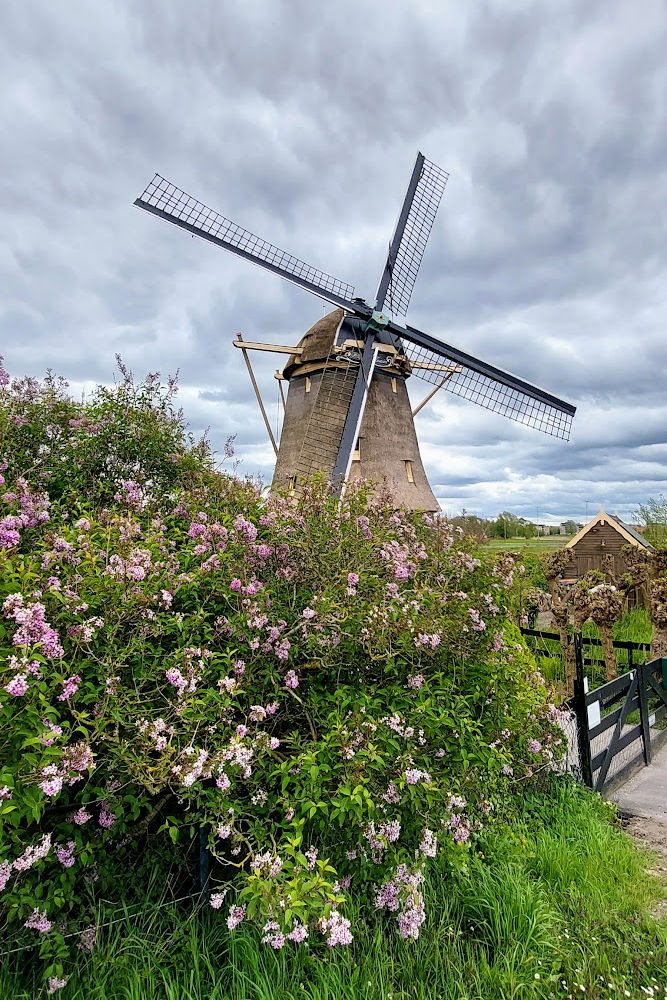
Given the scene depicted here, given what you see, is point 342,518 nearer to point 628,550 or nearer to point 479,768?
point 479,768

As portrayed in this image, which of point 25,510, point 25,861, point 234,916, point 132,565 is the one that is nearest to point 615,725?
point 234,916

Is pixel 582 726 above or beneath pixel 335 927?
beneath

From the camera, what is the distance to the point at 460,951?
3293 mm

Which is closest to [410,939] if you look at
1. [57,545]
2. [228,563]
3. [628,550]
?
[228,563]

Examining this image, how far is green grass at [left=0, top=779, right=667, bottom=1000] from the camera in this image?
9.19ft

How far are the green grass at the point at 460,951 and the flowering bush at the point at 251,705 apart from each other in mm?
166

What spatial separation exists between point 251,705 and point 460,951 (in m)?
1.88

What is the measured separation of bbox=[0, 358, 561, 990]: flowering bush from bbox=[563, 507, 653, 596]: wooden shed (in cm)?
1505

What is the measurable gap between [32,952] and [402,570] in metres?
2.67

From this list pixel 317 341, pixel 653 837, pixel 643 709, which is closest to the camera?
pixel 653 837

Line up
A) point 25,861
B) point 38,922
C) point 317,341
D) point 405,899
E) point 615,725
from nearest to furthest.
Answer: point 25,861
point 38,922
point 405,899
point 615,725
point 317,341

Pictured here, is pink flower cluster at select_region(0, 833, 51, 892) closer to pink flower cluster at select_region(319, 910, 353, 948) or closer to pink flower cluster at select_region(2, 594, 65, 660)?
pink flower cluster at select_region(2, 594, 65, 660)

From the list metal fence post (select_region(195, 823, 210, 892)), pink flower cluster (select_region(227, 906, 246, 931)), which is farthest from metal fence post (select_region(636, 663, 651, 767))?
pink flower cluster (select_region(227, 906, 246, 931))

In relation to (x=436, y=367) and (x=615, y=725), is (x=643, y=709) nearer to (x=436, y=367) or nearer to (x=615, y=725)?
(x=615, y=725)
